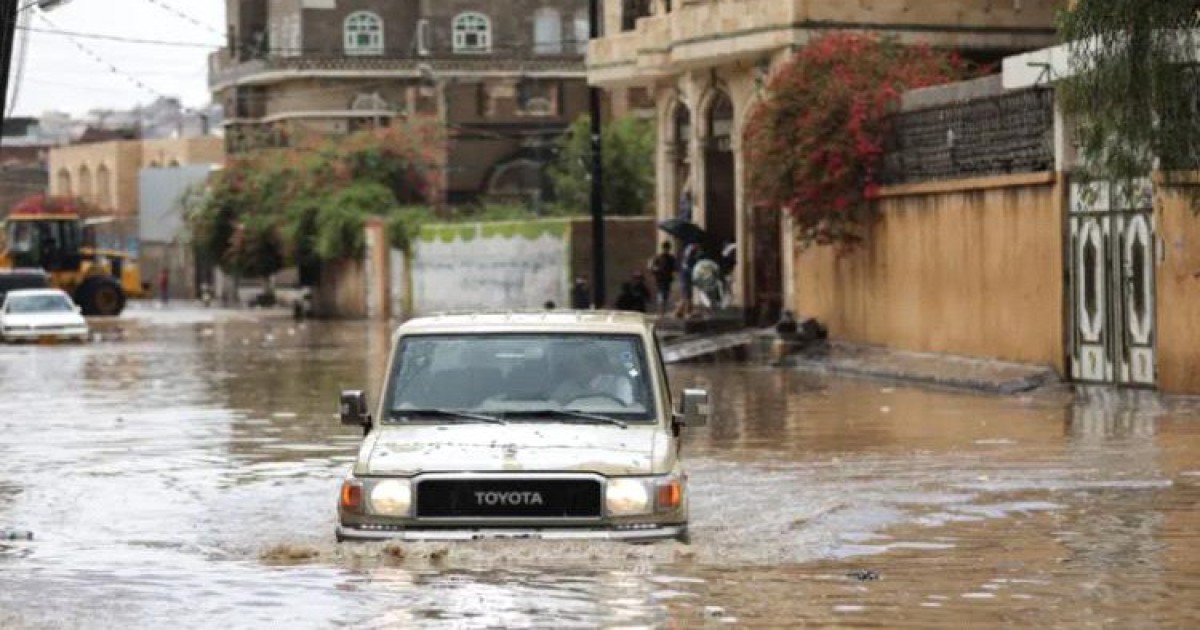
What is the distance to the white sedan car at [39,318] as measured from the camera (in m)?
57.4

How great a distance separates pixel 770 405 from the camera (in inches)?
1255

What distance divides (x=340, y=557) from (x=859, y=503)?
573 centimetres

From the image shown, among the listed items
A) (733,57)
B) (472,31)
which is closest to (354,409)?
(733,57)

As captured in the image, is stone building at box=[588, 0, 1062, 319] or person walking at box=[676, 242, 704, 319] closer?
stone building at box=[588, 0, 1062, 319]

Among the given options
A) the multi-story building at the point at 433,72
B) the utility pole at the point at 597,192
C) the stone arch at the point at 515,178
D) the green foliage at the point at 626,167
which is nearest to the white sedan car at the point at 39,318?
the utility pole at the point at 597,192

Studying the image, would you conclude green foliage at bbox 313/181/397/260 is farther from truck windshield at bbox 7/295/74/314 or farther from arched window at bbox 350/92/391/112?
truck windshield at bbox 7/295/74/314

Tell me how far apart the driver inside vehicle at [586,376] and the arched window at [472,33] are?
8343 cm

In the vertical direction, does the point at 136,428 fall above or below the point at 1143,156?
below

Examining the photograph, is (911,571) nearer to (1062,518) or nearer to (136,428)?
(1062,518)

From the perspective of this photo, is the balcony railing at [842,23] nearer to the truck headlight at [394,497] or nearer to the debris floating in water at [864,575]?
the debris floating in water at [864,575]

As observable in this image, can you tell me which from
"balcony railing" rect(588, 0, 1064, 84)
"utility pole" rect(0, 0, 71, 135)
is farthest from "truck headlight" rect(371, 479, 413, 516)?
"balcony railing" rect(588, 0, 1064, 84)

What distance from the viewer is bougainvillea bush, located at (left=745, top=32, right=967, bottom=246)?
41.9m

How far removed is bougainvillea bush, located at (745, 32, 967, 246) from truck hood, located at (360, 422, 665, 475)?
27.5 m

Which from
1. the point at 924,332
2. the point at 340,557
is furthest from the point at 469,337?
the point at 924,332
